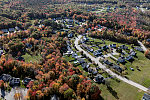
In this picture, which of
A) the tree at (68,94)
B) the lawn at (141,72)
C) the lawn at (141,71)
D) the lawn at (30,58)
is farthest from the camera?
the lawn at (30,58)

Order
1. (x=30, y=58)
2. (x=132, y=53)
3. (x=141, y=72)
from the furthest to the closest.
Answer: (x=132, y=53) < (x=30, y=58) < (x=141, y=72)

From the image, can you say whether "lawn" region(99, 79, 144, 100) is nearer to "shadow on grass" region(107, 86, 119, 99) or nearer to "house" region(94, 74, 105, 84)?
"shadow on grass" region(107, 86, 119, 99)

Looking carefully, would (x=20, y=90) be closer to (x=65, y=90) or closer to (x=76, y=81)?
(x=65, y=90)

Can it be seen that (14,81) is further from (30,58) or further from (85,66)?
(85,66)

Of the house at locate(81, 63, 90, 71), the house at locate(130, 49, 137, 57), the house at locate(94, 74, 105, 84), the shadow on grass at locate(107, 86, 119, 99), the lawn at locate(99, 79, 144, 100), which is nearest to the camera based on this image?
the lawn at locate(99, 79, 144, 100)

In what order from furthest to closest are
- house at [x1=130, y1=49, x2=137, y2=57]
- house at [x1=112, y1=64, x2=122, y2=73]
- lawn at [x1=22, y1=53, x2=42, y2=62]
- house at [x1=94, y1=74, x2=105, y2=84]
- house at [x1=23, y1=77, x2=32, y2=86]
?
house at [x1=130, y1=49, x2=137, y2=57] < lawn at [x1=22, y1=53, x2=42, y2=62] < house at [x1=112, y1=64, x2=122, y2=73] < house at [x1=94, y1=74, x2=105, y2=84] < house at [x1=23, y1=77, x2=32, y2=86]

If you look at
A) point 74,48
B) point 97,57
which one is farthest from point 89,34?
point 97,57

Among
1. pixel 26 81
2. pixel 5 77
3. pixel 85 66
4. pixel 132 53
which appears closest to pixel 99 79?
pixel 85 66

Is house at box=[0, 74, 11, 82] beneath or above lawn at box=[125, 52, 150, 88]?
above

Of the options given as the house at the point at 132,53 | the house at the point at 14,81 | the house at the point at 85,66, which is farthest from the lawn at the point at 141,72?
the house at the point at 14,81

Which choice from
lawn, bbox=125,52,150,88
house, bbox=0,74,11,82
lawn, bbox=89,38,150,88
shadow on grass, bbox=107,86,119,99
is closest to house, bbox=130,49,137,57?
lawn, bbox=89,38,150,88

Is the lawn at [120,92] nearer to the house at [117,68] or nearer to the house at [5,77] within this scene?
the house at [117,68]
